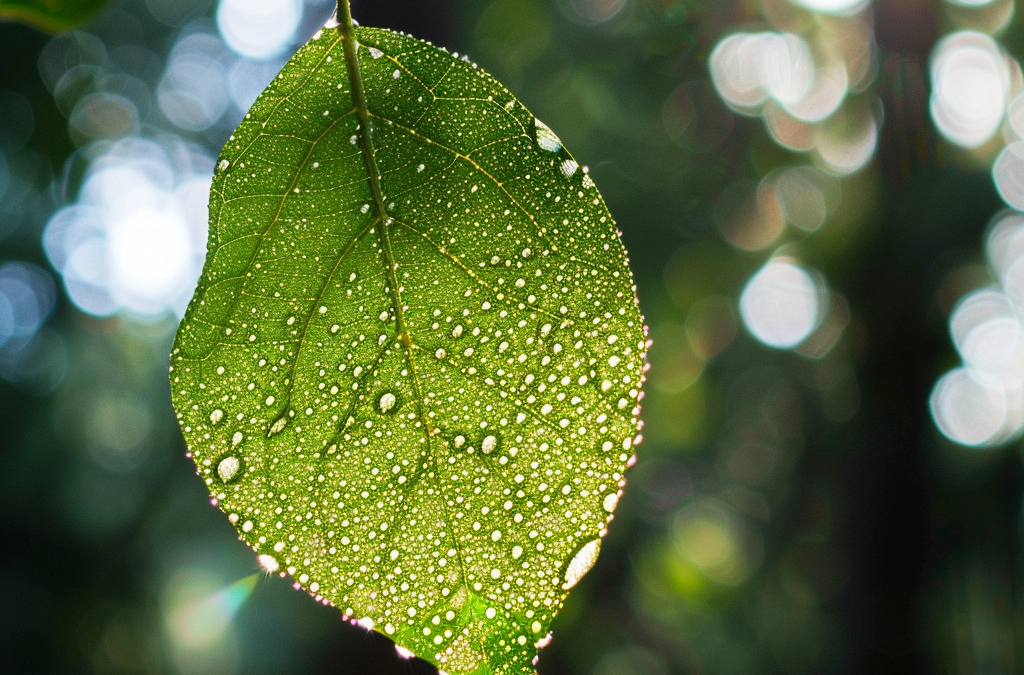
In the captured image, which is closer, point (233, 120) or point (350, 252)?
point (350, 252)

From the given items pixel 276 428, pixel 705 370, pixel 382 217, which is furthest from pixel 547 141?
pixel 705 370

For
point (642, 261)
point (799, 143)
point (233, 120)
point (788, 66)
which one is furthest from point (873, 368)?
point (233, 120)

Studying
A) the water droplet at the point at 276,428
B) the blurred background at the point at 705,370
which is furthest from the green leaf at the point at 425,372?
the blurred background at the point at 705,370

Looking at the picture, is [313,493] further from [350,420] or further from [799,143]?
[799,143]

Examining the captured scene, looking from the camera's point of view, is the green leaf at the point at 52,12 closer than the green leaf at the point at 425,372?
No

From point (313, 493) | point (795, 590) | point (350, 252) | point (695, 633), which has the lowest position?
point (313, 493)

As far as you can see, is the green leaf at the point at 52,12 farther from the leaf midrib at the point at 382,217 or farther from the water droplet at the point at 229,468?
the water droplet at the point at 229,468

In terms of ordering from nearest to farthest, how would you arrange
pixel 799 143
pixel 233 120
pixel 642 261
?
pixel 642 261, pixel 799 143, pixel 233 120

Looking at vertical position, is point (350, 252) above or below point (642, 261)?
below
